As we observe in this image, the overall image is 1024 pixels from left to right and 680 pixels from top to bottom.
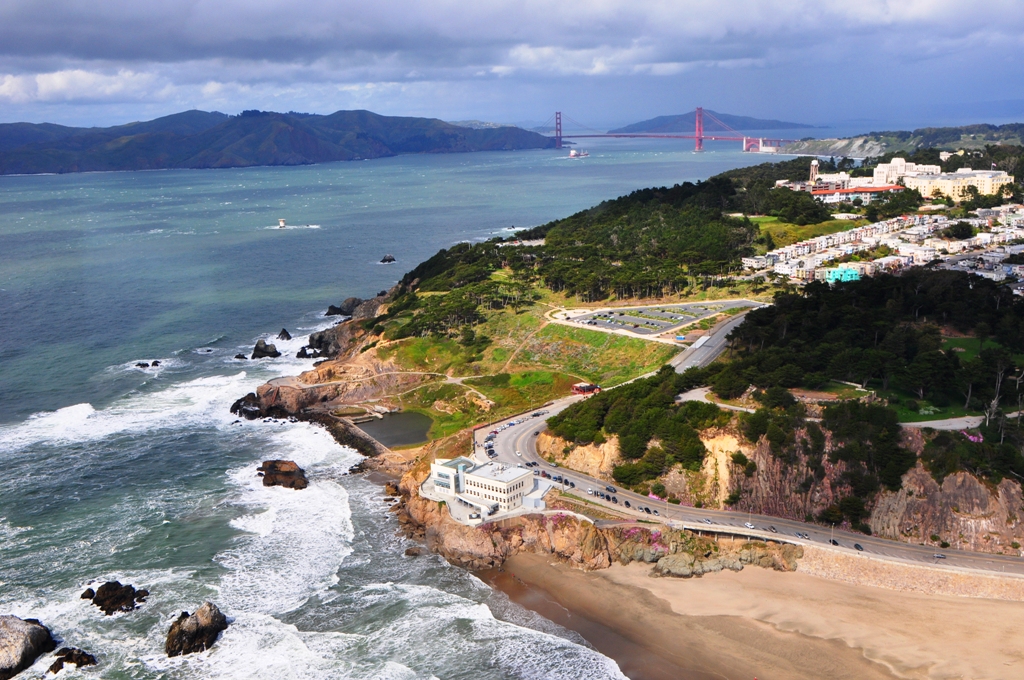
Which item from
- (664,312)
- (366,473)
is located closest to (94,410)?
(366,473)

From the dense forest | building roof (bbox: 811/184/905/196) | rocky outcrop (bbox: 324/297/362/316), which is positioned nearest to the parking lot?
the dense forest

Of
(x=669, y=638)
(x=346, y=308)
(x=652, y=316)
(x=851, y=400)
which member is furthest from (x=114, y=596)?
(x=346, y=308)

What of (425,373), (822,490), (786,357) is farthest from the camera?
(425,373)

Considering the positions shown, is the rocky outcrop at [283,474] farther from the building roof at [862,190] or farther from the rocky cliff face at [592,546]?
the building roof at [862,190]

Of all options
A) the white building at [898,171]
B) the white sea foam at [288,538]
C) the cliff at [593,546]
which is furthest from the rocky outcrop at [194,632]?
the white building at [898,171]

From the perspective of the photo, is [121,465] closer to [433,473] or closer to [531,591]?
[433,473]

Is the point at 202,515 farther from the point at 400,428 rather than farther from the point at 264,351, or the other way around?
the point at 264,351
